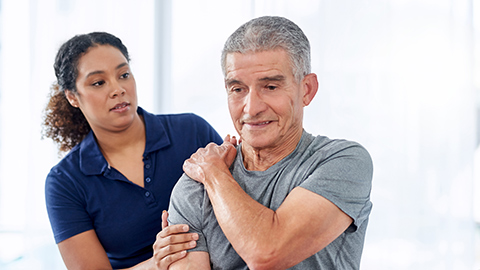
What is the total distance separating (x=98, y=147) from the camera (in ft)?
6.18

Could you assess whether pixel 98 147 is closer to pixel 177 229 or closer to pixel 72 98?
pixel 72 98

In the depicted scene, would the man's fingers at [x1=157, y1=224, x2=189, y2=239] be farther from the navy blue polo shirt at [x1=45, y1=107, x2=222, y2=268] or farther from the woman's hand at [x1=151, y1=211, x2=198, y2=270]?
the navy blue polo shirt at [x1=45, y1=107, x2=222, y2=268]

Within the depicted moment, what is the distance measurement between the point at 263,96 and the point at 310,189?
30 cm

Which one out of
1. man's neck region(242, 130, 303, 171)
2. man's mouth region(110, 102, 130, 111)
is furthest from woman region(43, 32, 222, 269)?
man's neck region(242, 130, 303, 171)

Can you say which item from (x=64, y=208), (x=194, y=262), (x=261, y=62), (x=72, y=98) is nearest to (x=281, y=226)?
(x=194, y=262)

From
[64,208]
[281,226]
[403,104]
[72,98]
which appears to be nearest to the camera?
[281,226]

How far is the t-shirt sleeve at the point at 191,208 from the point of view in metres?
1.29

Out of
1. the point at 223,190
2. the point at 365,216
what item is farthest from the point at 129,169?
the point at 365,216

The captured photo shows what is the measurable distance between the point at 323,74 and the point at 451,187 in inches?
44.7

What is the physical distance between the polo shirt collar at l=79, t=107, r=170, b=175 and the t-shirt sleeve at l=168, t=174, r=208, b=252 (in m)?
0.57

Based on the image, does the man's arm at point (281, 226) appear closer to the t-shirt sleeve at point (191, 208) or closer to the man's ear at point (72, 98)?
the t-shirt sleeve at point (191, 208)

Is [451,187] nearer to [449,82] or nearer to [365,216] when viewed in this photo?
[449,82]

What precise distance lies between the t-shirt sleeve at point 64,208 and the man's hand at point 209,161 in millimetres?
651

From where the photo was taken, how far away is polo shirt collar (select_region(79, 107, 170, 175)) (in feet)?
5.89
